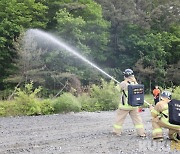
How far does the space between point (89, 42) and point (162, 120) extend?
95.9 feet

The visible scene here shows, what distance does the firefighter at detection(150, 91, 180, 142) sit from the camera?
959 centimetres

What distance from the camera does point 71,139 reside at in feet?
32.8

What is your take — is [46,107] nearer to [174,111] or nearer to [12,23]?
[174,111]

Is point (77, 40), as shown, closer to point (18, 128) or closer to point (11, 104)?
point (11, 104)

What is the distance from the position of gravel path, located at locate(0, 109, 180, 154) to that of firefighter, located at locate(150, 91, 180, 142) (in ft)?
0.86

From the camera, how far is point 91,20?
37.9 m

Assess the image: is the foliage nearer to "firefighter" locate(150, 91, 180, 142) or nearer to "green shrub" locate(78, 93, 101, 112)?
"green shrub" locate(78, 93, 101, 112)

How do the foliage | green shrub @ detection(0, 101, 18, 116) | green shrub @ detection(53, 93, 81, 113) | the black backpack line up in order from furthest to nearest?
green shrub @ detection(53, 93, 81, 113) → the foliage → green shrub @ detection(0, 101, 18, 116) → the black backpack

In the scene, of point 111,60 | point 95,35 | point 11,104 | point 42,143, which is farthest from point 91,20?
point 42,143

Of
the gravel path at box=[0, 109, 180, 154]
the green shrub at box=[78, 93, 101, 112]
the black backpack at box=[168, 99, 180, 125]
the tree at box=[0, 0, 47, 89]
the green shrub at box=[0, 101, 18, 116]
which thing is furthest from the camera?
the tree at box=[0, 0, 47, 89]

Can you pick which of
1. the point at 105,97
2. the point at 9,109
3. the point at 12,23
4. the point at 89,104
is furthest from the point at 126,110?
the point at 12,23

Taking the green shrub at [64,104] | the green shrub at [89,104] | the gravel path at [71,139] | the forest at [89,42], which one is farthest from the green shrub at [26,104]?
the forest at [89,42]

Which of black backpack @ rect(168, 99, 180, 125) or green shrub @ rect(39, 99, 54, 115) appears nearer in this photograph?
black backpack @ rect(168, 99, 180, 125)

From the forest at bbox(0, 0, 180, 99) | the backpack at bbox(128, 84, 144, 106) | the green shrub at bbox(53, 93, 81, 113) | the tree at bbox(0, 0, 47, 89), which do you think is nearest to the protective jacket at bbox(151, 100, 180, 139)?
the backpack at bbox(128, 84, 144, 106)
